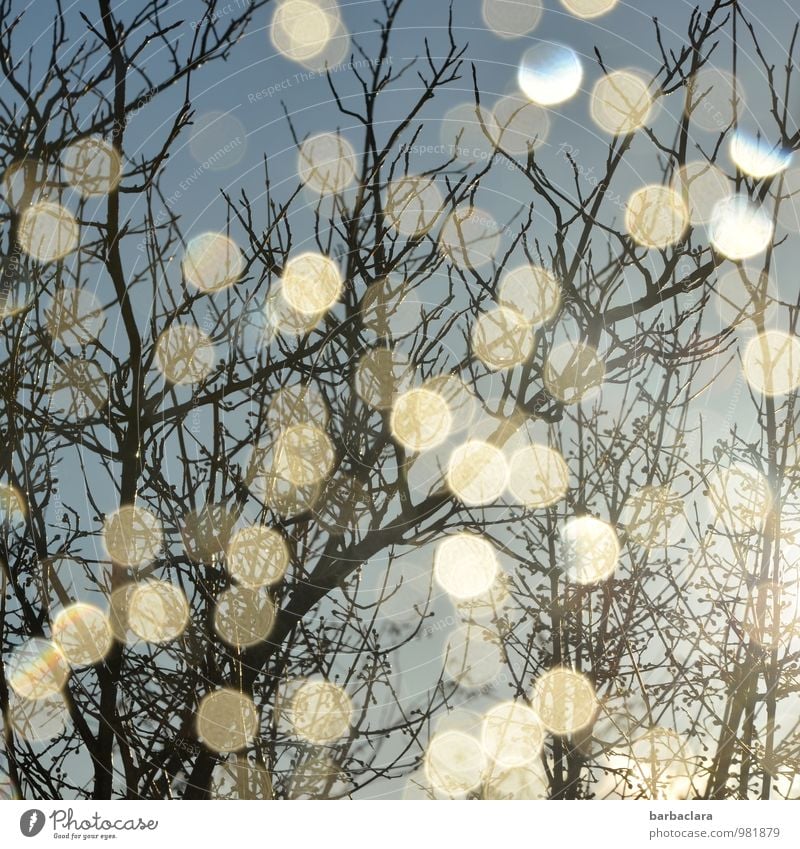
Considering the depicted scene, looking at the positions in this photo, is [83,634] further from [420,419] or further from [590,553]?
[590,553]

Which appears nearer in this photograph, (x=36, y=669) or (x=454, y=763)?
(x=454, y=763)

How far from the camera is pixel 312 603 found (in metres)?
2.55

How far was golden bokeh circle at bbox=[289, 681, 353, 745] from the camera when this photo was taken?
8.04ft

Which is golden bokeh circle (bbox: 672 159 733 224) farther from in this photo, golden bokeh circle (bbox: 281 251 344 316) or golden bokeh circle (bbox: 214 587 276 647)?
golden bokeh circle (bbox: 214 587 276 647)

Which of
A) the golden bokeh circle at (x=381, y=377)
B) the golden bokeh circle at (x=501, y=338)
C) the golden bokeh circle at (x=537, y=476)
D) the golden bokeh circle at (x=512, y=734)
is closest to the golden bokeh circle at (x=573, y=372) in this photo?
the golden bokeh circle at (x=501, y=338)

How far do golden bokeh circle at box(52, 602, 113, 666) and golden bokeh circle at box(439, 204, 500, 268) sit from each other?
5.46 feet

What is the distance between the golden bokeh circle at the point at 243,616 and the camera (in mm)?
2426

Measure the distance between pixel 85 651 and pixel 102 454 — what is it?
0.65 meters

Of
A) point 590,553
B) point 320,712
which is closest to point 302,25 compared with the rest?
point 590,553

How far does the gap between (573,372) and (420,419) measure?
54 cm

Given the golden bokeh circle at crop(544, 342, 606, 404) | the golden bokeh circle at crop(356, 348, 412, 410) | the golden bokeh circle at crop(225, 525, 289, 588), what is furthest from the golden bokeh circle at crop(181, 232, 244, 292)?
the golden bokeh circle at crop(544, 342, 606, 404)

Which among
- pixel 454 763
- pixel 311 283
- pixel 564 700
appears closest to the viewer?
pixel 454 763

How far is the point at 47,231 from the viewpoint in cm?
260
